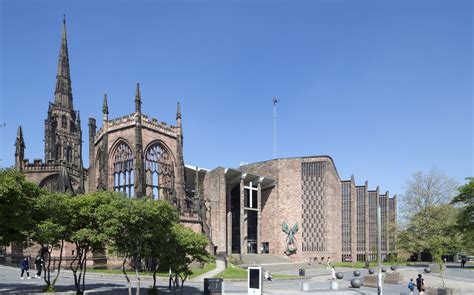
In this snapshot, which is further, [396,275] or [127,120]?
[127,120]

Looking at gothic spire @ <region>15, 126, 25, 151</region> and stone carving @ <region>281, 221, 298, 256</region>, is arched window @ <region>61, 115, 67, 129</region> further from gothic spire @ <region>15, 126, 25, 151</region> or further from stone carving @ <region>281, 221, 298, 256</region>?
stone carving @ <region>281, 221, 298, 256</region>

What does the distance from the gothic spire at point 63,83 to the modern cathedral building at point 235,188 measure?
0.62ft

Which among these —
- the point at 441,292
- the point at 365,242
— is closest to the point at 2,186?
the point at 441,292

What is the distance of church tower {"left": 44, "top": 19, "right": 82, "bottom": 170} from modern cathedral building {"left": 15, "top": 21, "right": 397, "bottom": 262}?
0.61 feet

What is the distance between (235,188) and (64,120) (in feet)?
113

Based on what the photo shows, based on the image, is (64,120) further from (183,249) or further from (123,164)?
(183,249)

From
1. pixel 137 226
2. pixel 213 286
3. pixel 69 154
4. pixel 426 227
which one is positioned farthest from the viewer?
pixel 69 154

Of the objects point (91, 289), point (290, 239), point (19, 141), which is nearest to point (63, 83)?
point (19, 141)

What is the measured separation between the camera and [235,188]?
3219 inches

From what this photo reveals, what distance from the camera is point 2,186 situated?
16953 mm

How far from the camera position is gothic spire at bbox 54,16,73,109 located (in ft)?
265

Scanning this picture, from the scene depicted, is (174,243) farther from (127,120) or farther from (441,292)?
(127,120)

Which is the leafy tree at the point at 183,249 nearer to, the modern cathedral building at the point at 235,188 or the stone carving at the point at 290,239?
the modern cathedral building at the point at 235,188

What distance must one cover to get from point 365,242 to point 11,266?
64.8 m
